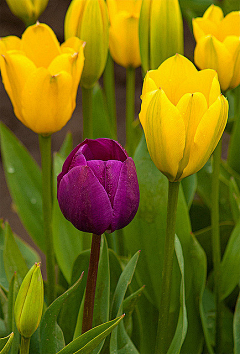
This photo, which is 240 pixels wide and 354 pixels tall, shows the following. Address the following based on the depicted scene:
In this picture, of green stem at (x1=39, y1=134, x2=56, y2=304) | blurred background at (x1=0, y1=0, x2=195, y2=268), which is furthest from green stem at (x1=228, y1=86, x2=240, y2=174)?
blurred background at (x1=0, y1=0, x2=195, y2=268)

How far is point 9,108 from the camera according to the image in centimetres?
201

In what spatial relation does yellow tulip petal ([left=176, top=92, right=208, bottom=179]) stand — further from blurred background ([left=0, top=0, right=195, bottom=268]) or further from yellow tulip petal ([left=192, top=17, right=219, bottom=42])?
blurred background ([left=0, top=0, right=195, bottom=268])

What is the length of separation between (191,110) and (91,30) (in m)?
0.21

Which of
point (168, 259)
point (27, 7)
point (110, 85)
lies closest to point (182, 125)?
point (168, 259)

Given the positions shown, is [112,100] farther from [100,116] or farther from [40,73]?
[40,73]

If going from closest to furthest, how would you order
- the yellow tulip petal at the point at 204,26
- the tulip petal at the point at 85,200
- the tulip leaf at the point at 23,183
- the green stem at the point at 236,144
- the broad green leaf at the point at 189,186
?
the tulip petal at the point at 85,200 < the yellow tulip petal at the point at 204,26 < the broad green leaf at the point at 189,186 < the tulip leaf at the point at 23,183 < the green stem at the point at 236,144

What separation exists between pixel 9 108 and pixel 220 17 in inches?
57.7

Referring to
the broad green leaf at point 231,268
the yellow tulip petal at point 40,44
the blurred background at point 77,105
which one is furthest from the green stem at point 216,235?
the blurred background at point 77,105

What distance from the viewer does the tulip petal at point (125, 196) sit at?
0.40 meters

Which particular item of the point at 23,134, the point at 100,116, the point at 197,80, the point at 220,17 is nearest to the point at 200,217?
the point at 100,116

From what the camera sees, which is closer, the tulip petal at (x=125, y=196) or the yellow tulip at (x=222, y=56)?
the tulip petal at (x=125, y=196)

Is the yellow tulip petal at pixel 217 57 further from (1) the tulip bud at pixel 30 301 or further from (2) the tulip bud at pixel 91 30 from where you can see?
(1) the tulip bud at pixel 30 301

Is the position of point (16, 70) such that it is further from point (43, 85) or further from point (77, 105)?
point (77, 105)

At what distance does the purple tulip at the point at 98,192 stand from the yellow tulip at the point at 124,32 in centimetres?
29
